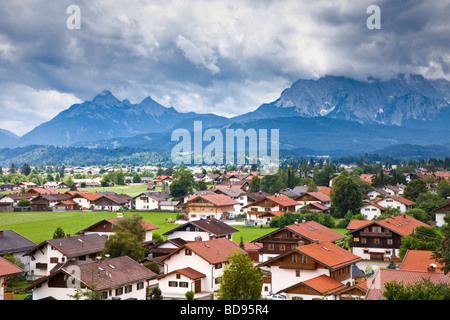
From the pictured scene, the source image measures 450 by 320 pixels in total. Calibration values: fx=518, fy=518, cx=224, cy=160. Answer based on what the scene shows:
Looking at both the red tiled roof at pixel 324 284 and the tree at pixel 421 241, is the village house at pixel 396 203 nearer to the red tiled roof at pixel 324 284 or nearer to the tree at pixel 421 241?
the tree at pixel 421 241

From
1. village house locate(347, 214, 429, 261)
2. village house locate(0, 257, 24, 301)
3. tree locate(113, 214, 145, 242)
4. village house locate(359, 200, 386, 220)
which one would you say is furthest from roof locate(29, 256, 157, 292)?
village house locate(359, 200, 386, 220)

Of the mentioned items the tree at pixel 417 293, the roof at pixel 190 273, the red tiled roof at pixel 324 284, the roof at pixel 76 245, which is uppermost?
the tree at pixel 417 293

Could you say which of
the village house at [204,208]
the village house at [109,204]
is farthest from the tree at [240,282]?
the village house at [109,204]

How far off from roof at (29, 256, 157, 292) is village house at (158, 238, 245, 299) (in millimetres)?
2680

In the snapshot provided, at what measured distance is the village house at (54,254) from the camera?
35.6m

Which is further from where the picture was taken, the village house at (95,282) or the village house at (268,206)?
the village house at (268,206)

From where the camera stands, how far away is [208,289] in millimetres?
31516

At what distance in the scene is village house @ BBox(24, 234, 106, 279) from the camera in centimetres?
3559

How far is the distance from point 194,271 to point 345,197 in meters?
41.7

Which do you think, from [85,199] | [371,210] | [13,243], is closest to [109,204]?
[85,199]

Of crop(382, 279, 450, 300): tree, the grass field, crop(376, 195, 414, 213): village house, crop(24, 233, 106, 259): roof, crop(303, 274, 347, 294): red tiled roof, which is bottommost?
the grass field

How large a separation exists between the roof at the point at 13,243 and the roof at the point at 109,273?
41.8 feet

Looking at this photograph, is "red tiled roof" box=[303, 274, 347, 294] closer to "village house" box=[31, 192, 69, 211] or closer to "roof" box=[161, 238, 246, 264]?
"roof" box=[161, 238, 246, 264]

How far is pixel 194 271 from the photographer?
1250 inches
